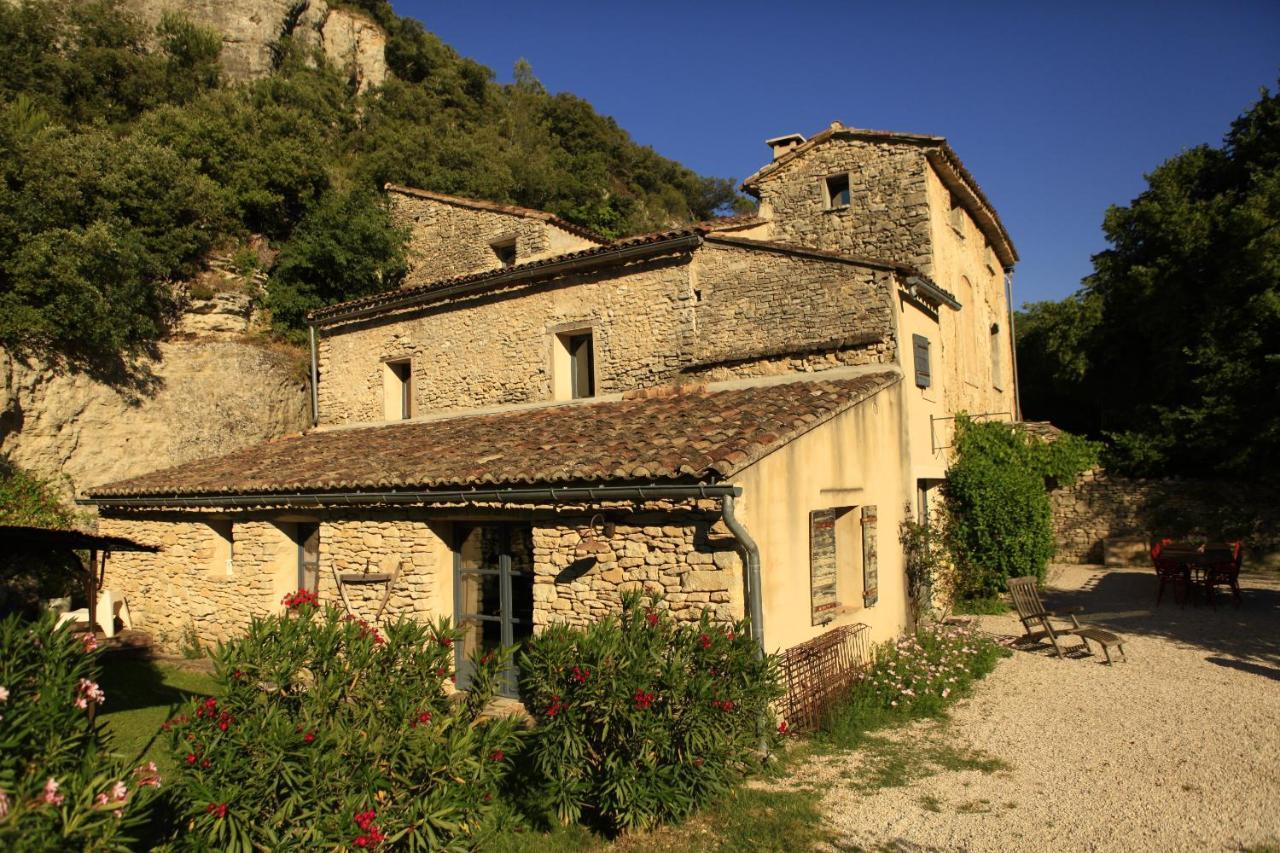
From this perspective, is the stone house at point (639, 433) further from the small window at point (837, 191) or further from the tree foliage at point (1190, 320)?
the tree foliage at point (1190, 320)

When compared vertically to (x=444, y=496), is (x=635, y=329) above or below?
above

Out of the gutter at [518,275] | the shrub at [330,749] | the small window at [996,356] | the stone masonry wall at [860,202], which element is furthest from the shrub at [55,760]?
the small window at [996,356]

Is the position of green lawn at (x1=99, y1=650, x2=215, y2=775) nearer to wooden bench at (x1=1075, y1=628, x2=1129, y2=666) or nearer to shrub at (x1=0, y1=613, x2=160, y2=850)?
shrub at (x1=0, y1=613, x2=160, y2=850)

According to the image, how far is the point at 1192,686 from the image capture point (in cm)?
810

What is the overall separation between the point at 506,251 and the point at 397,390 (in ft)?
15.2

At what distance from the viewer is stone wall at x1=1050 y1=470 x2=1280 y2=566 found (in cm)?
1645

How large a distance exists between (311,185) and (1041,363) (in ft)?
77.4

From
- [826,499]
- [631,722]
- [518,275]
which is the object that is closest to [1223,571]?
[826,499]

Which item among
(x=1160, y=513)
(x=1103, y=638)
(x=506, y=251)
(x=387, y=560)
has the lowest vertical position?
(x=1103, y=638)

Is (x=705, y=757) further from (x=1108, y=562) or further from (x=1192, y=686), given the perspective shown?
(x=1108, y=562)

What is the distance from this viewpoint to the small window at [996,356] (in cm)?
1677

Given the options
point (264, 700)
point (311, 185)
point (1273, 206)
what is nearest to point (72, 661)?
point (264, 700)

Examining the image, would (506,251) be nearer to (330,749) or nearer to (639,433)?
(639,433)

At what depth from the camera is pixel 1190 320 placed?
19156 millimetres
